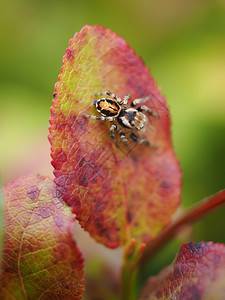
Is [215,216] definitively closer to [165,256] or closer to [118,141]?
[165,256]

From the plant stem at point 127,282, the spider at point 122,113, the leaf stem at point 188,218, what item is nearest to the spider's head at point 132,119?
the spider at point 122,113

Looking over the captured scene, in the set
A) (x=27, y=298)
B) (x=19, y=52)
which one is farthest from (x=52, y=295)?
(x=19, y=52)

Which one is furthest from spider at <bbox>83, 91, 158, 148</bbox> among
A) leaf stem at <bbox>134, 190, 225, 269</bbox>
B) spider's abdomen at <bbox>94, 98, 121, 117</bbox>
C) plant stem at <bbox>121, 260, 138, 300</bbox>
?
plant stem at <bbox>121, 260, 138, 300</bbox>

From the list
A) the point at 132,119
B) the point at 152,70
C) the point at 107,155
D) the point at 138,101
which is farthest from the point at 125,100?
the point at 152,70

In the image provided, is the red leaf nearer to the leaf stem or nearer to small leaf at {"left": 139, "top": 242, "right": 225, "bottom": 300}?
the leaf stem

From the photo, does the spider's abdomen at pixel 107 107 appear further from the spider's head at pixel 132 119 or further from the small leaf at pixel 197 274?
the small leaf at pixel 197 274
